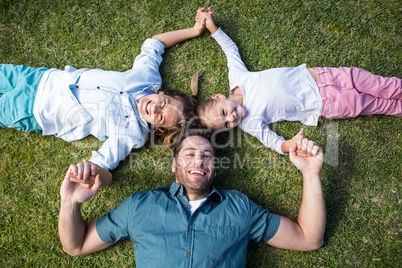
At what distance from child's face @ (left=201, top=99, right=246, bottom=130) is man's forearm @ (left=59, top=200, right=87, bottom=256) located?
1691 mm

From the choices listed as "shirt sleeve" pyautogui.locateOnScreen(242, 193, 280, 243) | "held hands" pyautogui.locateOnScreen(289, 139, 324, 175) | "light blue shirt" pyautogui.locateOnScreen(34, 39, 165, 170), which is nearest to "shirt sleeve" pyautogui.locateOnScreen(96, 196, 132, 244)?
"light blue shirt" pyautogui.locateOnScreen(34, 39, 165, 170)

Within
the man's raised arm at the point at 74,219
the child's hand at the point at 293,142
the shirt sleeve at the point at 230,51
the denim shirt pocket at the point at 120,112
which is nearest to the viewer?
the man's raised arm at the point at 74,219

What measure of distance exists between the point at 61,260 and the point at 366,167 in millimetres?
3770

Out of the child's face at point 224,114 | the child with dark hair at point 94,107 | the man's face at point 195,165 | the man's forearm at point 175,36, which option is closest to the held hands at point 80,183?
the child with dark hair at point 94,107

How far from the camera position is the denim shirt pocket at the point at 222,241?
8.47 ft

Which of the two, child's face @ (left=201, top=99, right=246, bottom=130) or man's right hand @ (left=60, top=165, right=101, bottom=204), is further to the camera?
child's face @ (left=201, top=99, right=246, bottom=130)

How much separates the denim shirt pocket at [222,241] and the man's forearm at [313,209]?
0.74 meters

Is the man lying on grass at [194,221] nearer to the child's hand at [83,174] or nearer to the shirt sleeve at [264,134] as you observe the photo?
the child's hand at [83,174]

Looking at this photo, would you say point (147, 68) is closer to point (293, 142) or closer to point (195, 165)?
point (195, 165)

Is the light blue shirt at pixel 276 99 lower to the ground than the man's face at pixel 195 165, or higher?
higher

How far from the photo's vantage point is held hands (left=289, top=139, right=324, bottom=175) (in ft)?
8.90

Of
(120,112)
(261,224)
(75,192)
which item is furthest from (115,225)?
(261,224)

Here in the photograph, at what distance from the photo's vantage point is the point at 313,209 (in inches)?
109

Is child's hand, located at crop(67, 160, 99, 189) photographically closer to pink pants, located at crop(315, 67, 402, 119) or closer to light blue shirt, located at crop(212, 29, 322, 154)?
light blue shirt, located at crop(212, 29, 322, 154)
